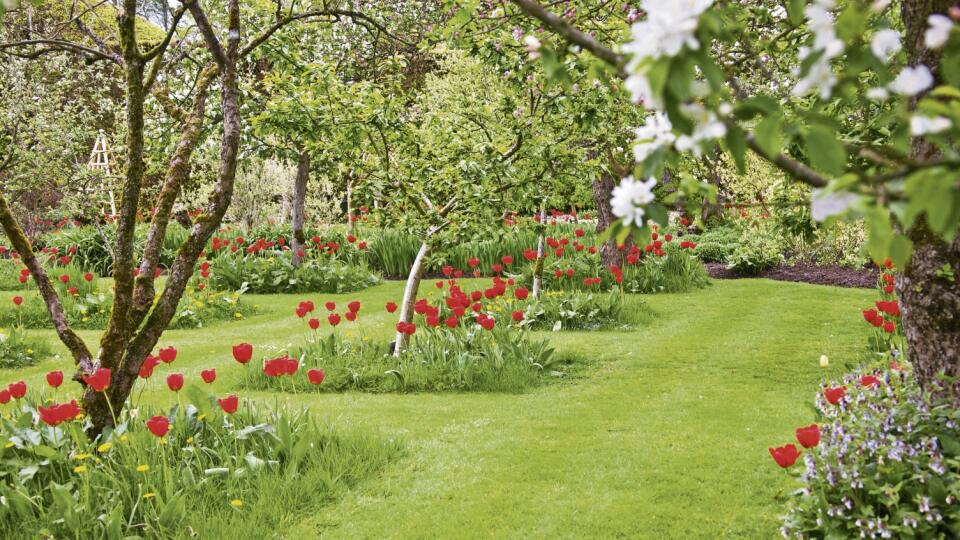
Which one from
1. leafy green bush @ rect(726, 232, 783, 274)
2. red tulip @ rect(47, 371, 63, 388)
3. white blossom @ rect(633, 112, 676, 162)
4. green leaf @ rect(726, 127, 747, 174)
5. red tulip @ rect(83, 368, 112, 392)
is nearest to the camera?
green leaf @ rect(726, 127, 747, 174)

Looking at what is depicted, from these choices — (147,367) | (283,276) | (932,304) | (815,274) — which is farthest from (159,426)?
(815,274)

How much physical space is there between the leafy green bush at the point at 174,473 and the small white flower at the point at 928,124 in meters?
3.64

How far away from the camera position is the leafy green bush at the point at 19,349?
28.3 ft

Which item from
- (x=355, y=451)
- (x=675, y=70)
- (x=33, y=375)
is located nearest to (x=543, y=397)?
(x=355, y=451)

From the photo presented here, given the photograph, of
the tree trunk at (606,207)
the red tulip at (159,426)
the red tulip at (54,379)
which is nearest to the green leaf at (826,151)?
the red tulip at (159,426)

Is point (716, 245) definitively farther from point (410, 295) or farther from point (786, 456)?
point (786, 456)

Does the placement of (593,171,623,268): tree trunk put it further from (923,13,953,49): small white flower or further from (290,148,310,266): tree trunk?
(923,13,953,49): small white flower

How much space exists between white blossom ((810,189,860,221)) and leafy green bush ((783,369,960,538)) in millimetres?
2227

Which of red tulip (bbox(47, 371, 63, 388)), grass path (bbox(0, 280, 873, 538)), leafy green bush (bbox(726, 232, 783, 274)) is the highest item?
leafy green bush (bbox(726, 232, 783, 274))

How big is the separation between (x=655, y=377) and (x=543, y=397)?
1156 mm

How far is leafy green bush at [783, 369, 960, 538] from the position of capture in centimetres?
320

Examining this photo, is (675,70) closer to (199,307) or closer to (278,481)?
(278,481)

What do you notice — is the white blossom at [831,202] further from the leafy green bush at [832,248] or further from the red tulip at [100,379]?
the leafy green bush at [832,248]

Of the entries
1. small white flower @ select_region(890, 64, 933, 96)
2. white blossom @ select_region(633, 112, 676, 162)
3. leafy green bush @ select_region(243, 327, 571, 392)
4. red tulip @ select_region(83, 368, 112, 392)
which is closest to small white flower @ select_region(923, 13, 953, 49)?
small white flower @ select_region(890, 64, 933, 96)
